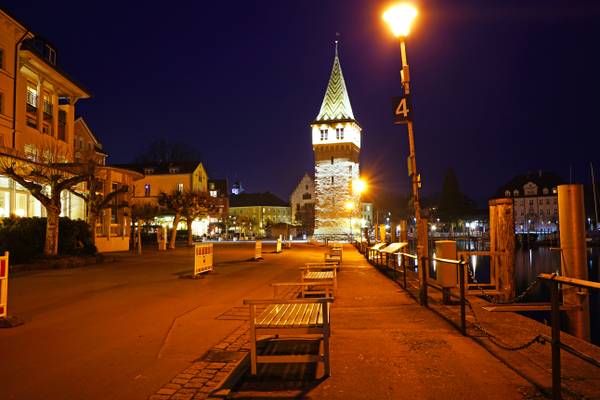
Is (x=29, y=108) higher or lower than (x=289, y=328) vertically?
higher

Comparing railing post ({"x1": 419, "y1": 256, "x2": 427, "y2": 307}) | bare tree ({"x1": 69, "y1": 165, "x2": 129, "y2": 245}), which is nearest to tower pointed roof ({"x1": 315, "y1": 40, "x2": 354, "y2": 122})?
bare tree ({"x1": 69, "y1": 165, "x2": 129, "y2": 245})

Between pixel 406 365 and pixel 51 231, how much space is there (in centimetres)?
2145

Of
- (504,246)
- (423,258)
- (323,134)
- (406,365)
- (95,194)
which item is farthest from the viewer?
(323,134)

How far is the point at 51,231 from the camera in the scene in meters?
23.8

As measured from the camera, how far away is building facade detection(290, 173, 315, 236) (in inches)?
4715

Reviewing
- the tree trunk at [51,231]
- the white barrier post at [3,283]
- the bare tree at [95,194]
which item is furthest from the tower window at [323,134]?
the white barrier post at [3,283]

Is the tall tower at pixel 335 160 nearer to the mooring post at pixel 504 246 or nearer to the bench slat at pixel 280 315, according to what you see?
the mooring post at pixel 504 246

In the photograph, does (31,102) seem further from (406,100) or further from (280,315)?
(280,315)

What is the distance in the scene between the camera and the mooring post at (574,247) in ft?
32.6

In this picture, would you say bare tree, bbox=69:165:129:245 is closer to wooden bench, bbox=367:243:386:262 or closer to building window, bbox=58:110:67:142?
building window, bbox=58:110:67:142

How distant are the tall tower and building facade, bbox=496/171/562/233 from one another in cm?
5626

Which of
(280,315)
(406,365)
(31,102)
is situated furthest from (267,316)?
(31,102)

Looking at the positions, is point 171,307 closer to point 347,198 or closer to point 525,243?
point 347,198

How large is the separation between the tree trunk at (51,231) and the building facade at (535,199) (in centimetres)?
10911
